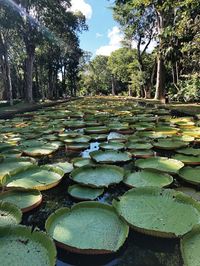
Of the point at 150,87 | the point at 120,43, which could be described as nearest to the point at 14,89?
the point at 120,43

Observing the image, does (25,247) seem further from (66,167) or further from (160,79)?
(160,79)

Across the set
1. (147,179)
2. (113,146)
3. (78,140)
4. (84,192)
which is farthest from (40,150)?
(147,179)

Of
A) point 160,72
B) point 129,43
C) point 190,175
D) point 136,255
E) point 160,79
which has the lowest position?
point 136,255

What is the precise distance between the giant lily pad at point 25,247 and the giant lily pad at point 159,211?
56 cm

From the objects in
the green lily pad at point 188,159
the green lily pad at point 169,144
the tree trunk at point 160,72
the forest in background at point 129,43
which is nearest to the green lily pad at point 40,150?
the green lily pad at point 169,144

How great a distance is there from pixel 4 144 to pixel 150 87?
20658mm

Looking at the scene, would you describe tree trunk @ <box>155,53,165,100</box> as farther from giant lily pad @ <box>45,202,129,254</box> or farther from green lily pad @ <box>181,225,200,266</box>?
green lily pad @ <box>181,225,200,266</box>

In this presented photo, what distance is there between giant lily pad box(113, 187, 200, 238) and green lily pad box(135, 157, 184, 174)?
70 cm

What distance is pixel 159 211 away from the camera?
1958mm

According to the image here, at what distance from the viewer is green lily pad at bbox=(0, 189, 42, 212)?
2163 mm

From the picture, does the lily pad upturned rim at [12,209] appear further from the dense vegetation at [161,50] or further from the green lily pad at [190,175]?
the dense vegetation at [161,50]

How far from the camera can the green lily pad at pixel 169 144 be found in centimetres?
381

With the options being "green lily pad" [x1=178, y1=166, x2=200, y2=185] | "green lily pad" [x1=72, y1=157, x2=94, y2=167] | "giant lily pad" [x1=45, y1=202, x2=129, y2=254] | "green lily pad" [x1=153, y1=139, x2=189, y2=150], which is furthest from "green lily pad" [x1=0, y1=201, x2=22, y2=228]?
"green lily pad" [x1=153, y1=139, x2=189, y2=150]

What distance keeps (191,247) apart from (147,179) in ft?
3.65
